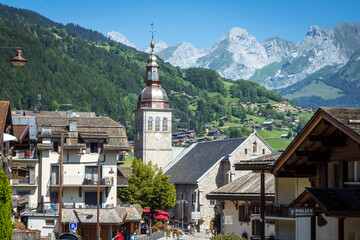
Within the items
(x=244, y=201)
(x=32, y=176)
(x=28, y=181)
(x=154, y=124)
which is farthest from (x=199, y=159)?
(x=244, y=201)

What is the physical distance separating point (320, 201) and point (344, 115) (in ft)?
6.76

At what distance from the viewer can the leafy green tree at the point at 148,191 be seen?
289 feet

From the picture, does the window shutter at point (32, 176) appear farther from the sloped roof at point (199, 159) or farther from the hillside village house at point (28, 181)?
the sloped roof at point (199, 159)

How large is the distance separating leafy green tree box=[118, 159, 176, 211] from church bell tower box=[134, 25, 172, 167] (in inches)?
1024

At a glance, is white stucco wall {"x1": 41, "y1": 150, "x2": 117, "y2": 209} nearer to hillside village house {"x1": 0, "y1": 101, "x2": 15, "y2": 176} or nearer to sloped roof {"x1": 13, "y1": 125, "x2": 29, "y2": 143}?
sloped roof {"x1": 13, "y1": 125, "x2": 29, "y2": 143}

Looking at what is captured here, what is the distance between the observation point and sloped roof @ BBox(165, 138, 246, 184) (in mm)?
101188

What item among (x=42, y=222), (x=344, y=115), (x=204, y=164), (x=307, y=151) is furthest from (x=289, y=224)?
(x=204, y=164)

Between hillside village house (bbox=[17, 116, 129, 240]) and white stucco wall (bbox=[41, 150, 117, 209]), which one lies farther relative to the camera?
white stucco wall (bbox=[41, 150, 117, 209])

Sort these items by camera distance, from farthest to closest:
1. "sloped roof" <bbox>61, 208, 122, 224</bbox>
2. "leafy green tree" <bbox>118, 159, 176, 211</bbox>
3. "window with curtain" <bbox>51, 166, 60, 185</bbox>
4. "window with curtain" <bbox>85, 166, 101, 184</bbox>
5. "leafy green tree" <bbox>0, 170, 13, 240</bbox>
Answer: "leafy green tree" <bbox>118, 159, 176, 211</bbox>, "window with curtain" <bbox>85, 166, 101, 184</bbox>, "window with curtain" <bbox>51, 166, 60, 185</bbox>, "sloped roof" <bbox>61, 208, 122, 224</bbox>, "leafy green tree" <bbox>0, 170, 13, 240</bbox>

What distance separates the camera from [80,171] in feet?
204

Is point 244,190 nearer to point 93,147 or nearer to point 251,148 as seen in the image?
point 93,147

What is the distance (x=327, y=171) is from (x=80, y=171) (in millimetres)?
45930

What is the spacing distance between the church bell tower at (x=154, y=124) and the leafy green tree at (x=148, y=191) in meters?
26.0

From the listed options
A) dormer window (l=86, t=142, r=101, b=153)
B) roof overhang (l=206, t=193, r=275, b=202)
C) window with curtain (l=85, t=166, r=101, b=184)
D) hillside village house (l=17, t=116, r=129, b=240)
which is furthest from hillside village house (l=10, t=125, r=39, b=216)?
roof overhang (l=206, t=193, r=275, b=202)
